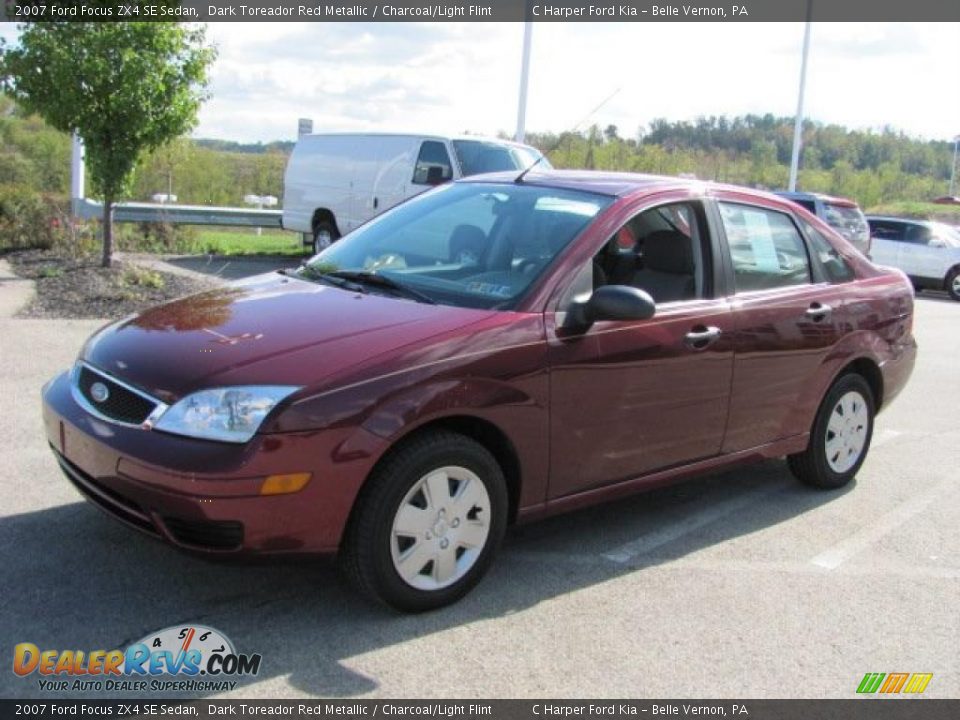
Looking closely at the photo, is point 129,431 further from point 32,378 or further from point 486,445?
point 32,378

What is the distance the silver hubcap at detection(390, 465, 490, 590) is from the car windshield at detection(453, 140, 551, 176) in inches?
419

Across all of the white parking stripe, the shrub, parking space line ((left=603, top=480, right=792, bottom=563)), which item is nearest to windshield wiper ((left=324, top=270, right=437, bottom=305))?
parking space line ((left=603, top=480, right=792, bottom=563))

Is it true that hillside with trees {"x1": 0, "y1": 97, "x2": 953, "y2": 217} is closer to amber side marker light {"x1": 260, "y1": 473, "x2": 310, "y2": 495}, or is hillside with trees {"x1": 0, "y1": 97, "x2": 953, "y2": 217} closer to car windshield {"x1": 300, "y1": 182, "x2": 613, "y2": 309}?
car windshield {"x1": 300, "y1": 182, "x2": 613, "y2": 309}

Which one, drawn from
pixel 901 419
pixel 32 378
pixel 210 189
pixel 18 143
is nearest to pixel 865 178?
pixel 210 189

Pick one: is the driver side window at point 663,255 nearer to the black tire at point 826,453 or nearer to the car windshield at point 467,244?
Answer: the car windshield at point 467,244

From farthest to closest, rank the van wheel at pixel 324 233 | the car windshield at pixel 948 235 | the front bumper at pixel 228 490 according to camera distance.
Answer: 1. the car windshield at pixel 948 235
2. the van wheel at pixel 324 233
3. the front bumper at pixel 228 490

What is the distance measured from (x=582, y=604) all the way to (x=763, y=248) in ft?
7.34

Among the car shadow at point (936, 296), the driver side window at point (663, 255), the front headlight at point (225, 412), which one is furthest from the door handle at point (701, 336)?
the car shadow at point (936, 296)

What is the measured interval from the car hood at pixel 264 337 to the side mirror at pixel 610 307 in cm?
41

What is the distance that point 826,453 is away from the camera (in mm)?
5578

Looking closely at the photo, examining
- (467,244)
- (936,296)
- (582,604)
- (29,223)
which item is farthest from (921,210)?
(582,604)

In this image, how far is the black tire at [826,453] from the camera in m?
A: 5.50

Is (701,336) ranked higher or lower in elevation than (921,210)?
lower

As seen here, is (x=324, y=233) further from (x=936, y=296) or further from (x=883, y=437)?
(x=936, y=296)
